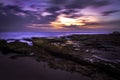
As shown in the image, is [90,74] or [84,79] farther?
[90,74]

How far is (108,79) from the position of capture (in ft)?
34.9

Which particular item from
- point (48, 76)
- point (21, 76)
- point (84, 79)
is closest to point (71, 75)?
point (84, 79)

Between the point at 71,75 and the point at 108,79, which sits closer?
the point at 108,79

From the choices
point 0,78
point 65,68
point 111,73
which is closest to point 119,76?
point 111,73

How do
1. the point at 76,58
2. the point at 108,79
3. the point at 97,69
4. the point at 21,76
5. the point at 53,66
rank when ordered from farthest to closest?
the point at 76,58 < the point at 53,66 < the point at 97,69 < the point at 21,76 < the point at 108,79

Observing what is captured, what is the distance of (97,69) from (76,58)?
4.10 meters

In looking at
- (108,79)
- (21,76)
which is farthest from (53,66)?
(108,79)

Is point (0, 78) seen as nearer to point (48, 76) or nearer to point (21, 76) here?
point (21, 76)

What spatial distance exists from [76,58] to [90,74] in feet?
16.5

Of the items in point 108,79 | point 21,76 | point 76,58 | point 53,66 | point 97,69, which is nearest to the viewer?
point 108,79

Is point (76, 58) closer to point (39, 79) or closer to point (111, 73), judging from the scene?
point (111, 73)

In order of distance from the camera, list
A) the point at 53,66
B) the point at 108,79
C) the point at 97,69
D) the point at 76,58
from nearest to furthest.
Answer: the point at 108,79
the point at 97,69
the point at 53,66
the point at 76,58

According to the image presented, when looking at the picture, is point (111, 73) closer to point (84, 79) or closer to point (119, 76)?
point (119, 76)

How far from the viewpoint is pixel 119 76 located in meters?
11.1
